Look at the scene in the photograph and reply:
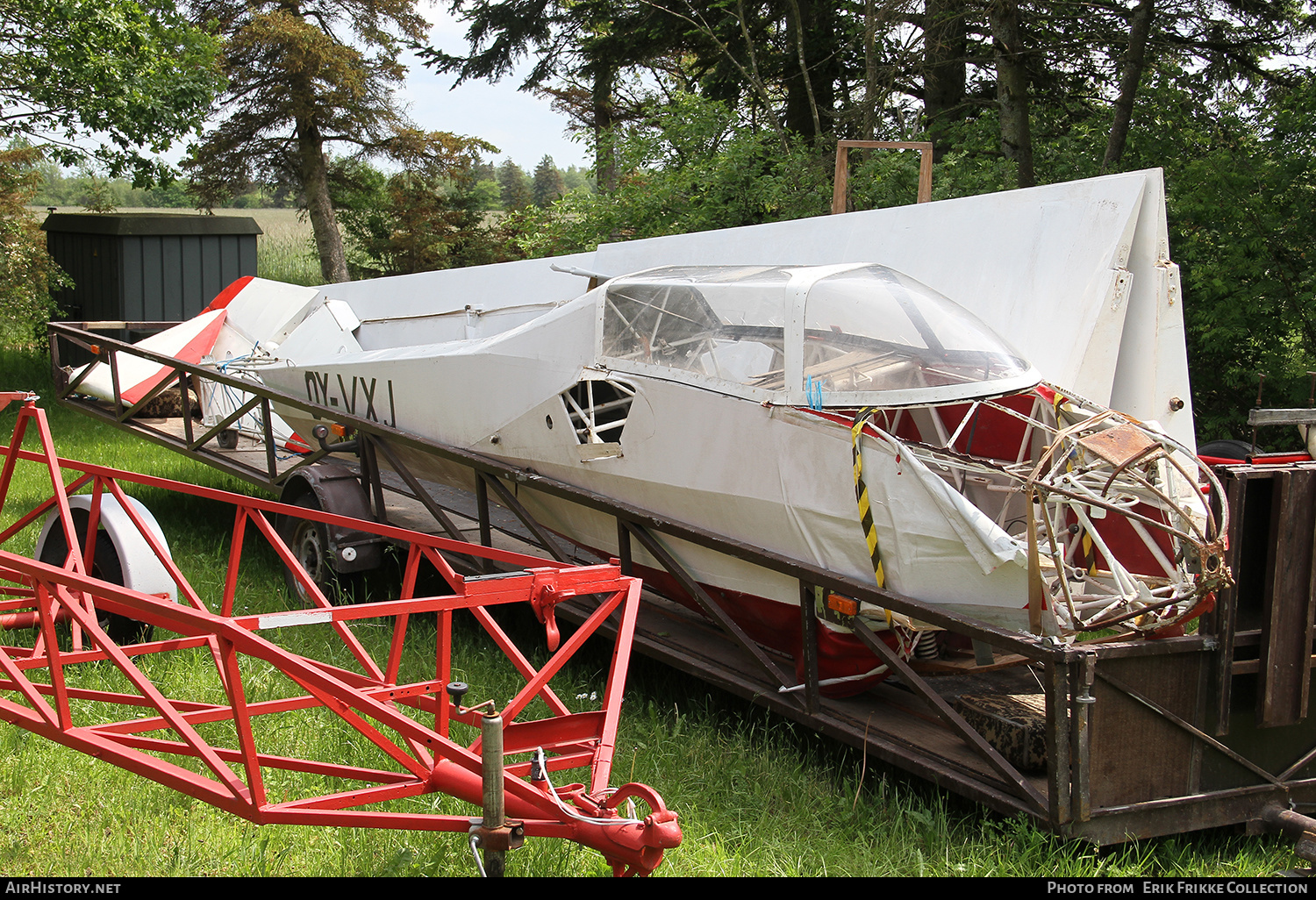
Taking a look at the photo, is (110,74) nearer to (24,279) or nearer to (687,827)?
(24,279)

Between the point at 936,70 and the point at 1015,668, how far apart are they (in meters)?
12.4

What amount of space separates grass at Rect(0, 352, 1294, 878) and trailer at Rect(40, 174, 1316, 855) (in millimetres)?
208

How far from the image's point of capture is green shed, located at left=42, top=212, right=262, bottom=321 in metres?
14.7

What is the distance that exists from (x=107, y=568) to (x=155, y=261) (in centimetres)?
1105

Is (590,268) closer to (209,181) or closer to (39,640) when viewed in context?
(39,640)

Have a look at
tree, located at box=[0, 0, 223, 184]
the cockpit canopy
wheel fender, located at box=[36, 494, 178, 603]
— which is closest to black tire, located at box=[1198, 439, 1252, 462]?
the cockpit canopy

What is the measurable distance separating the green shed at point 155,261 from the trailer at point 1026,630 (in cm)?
879

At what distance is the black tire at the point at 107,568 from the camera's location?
5355 millimetres

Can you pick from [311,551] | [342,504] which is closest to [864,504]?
[342,504]

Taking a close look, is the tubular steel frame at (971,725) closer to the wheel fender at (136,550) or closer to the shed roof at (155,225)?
the wheel fender at (136,550)

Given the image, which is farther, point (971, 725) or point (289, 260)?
point (289, 260)

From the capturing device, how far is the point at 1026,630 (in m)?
3.61
